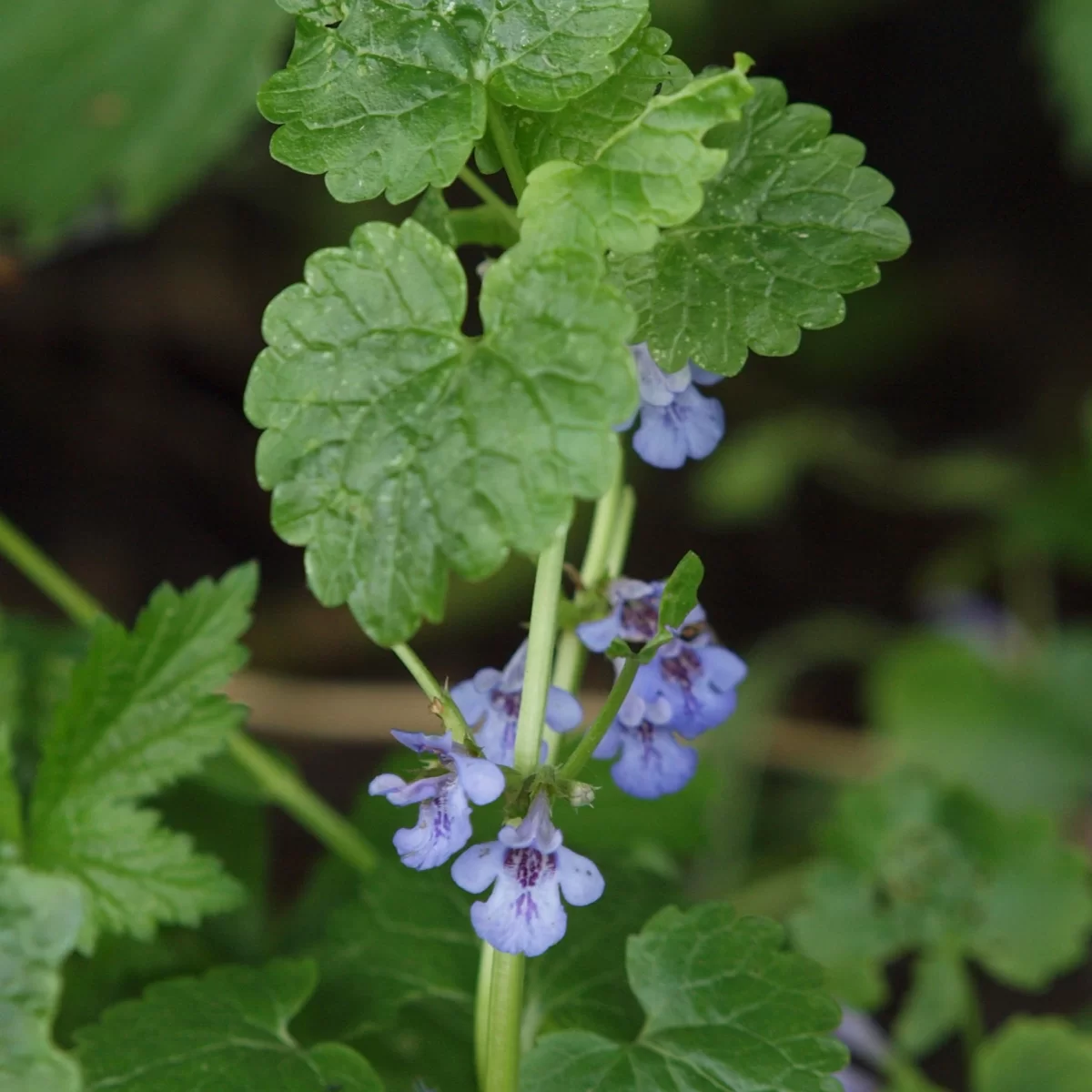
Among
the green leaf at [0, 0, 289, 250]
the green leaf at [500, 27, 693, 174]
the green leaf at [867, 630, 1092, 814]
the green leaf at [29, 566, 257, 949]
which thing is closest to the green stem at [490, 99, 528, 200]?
the green leaf at [500, 27, 693, 174]

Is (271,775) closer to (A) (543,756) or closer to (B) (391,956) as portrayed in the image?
(B) (391,956)

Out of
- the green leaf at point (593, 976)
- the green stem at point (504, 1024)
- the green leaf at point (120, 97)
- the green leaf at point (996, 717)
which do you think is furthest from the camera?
Answer: the green leaf at point (996, 717)

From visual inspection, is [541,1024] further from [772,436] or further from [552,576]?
[772,436]

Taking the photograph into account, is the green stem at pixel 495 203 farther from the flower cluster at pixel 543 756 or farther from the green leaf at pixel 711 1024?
the green leaf at pixel 711 1024

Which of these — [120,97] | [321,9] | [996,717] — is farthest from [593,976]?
[120,97]

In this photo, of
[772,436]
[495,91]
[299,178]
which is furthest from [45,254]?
[495,91]

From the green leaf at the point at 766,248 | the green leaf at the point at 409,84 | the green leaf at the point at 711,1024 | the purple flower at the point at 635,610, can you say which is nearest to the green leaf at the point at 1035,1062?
the green leaf at the point at 711,1024
